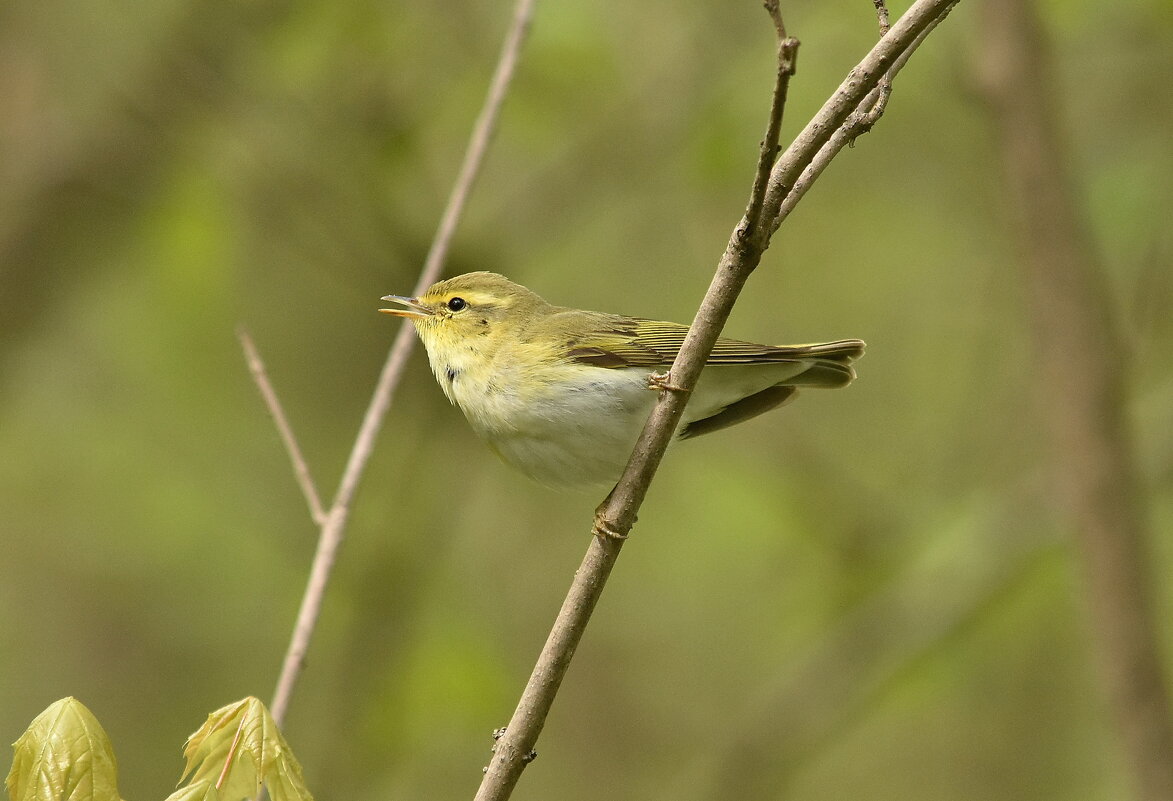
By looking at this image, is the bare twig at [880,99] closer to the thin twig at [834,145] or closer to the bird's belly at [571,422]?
the thin twig at [834,145]

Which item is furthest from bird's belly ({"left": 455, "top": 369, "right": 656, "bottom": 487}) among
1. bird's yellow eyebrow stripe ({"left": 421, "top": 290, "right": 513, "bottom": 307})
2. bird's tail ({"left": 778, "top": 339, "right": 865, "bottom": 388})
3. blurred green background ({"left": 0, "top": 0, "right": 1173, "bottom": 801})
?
blurred green background ({"left": 0, "top": 0, "right": 1173, "bottom": 801})

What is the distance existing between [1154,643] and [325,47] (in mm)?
4642

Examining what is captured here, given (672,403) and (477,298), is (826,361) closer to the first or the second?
(477,298)

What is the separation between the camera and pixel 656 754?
24.6 feet

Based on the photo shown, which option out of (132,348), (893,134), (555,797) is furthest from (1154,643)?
(132,348)

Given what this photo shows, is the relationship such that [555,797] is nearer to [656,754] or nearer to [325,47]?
[656,754]

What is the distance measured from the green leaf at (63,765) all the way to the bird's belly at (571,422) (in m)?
→ 1.99

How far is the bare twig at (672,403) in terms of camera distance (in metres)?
2.09

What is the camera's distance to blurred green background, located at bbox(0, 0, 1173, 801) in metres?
5.98

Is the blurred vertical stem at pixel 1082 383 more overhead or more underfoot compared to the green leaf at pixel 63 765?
more overhead

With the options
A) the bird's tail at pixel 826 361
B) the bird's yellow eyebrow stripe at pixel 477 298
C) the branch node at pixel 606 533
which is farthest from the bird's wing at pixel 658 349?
the branch node at pixel 606 533

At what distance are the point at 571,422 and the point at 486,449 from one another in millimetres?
3077

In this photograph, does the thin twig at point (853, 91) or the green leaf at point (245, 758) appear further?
the thin twig at point (853, 91)

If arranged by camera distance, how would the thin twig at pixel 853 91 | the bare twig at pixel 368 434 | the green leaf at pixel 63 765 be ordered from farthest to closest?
the bare twig at pixel 368 434 → the thin twig at pixel 853 91 → the green leaf at pixel 63 765
